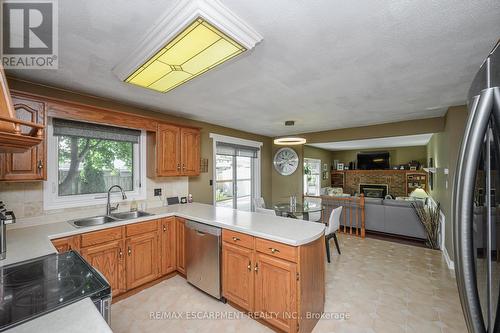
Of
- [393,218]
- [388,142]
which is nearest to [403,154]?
[388,142]

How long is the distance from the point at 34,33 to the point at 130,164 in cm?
200

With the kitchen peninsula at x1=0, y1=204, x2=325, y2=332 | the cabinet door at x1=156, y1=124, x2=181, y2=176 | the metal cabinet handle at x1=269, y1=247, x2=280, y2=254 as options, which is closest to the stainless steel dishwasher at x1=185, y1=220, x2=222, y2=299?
the kitchen peninsula at x1=0, y1=204, x2=325, y2=332

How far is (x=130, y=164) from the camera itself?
10.6 ft

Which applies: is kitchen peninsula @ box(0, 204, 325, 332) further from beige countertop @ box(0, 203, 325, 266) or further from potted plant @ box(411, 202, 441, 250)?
potted plant @ box(411, 202, 441, 250)

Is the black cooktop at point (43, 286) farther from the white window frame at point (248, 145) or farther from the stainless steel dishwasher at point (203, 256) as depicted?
the white window frame at point (248, 145)

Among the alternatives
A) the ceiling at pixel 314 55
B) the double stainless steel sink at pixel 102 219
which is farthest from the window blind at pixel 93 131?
the double stainless steel sink at pixel 102 219

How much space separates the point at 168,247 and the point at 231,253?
1113 mm

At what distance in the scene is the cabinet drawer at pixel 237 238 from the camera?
6.77 feet

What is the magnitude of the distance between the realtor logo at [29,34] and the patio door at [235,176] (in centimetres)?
292

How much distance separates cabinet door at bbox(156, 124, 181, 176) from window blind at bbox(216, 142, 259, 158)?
1249mm

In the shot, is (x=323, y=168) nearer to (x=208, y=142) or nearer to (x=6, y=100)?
(x=208, y=142)

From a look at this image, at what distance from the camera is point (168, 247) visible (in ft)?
9.39

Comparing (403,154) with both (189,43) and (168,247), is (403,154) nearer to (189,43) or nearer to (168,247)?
(168,247)

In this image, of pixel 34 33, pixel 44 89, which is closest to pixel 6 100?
pixel 34 33
